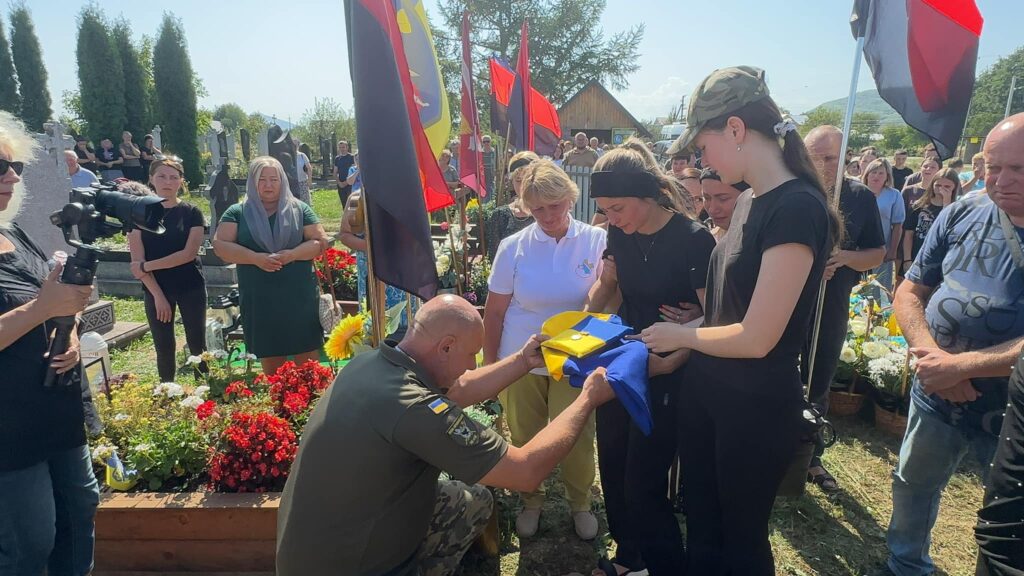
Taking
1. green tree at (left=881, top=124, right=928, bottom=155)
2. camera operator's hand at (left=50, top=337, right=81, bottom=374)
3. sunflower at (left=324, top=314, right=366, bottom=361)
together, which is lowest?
sunflower at (left=324, top=314, right=366, bottom=361)

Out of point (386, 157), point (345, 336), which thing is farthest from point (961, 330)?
point (345, 336)

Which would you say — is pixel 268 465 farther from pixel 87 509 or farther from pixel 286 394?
pixel 87 509

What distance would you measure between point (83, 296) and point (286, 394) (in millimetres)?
1366

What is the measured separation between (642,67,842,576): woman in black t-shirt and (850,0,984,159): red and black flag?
1.58 m

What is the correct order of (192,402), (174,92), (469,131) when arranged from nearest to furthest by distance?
(192,402) → (469,131) → (174,92)

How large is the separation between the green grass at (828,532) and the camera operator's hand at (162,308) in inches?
117

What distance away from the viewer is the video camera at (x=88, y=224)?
197 cm

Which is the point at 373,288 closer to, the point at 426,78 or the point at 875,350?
the point at 426,78

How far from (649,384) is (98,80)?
110 ft

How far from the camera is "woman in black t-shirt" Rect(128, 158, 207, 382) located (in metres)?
4.23

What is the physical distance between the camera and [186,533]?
2.65m

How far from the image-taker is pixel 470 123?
6.79 m

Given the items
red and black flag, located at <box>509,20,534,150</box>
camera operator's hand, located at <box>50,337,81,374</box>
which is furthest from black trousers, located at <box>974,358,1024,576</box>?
red and black flag, located at <box>509,20,534,150</box>

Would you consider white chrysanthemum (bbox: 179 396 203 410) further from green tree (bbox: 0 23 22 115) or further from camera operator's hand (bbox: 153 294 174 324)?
green tree (bbox: 0 23 22 115)
